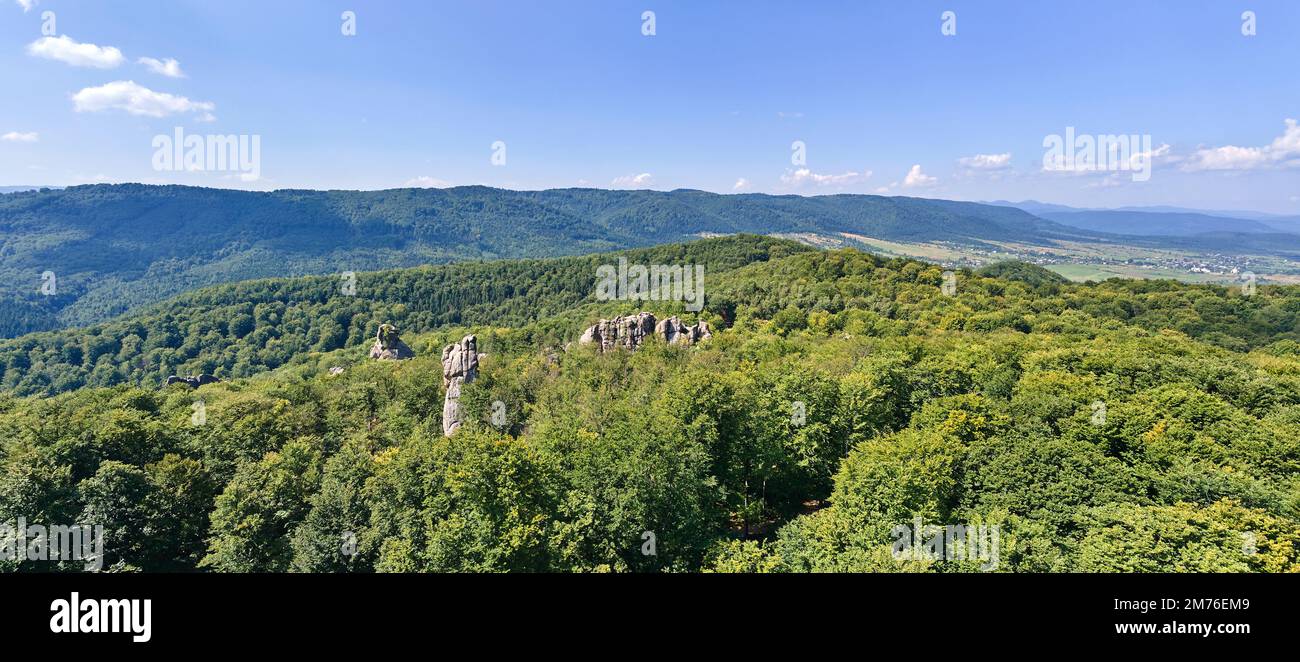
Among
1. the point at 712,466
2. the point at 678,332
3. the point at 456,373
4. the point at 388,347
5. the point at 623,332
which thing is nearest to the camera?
the point at 712,466

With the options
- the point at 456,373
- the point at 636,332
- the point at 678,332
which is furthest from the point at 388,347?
the point at 678,332

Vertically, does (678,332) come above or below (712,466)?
above

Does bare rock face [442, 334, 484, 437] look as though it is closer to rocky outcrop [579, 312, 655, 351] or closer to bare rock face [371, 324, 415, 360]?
rocky outcrop [579, 312, 655, 351]

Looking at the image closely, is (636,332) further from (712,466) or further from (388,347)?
(388,347)

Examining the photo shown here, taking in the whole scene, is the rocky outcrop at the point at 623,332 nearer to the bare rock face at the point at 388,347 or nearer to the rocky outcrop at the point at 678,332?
the rocky outcrop at the point at 678,332

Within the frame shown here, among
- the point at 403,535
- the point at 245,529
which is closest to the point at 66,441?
the point at 245,529

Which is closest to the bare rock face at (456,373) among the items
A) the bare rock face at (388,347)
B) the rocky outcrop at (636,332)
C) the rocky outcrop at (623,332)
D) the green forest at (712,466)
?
the green forest at (712,466)

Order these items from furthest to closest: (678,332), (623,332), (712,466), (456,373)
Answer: (678,332) → (623,332) → (456,373) → (712,466)
